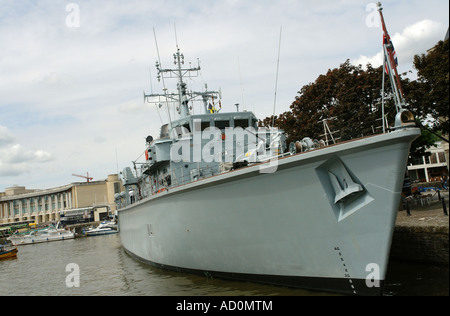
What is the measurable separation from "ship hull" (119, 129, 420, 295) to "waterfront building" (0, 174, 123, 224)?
7446 centimetres

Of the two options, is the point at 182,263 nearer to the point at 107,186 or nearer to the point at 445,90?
the point at 445,90

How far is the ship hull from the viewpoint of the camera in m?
6.95

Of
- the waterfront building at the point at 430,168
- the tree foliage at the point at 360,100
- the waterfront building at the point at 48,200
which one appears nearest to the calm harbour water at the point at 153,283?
the tree foliage at the point at 360,100

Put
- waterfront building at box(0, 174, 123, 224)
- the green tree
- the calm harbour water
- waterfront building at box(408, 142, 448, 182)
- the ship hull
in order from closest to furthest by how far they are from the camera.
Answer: the ship hull
the calm harbour water
the green tree
waterfront building at box(408, 142, 448, 182)
waterfront building at box(0, 174, 123, 224)

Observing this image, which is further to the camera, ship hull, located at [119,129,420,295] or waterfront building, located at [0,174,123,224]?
waterfront building, located at [0,174,123,224]

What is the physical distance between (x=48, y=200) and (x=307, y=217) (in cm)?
9297

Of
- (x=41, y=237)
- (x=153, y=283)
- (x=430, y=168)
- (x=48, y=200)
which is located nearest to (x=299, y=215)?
(x=153, y=283)

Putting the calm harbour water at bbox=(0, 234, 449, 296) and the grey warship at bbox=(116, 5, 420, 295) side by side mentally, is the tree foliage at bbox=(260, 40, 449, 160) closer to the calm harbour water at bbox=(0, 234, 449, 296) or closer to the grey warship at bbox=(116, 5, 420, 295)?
the grey warship at bbox=(116, 5, 420, 295)

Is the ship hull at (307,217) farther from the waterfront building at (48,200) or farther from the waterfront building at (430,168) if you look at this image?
the waterfront building at (48,200)

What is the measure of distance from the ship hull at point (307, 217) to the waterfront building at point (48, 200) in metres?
74.5

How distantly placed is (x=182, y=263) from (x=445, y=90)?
937 cm

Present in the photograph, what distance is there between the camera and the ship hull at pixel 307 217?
6.95 metres

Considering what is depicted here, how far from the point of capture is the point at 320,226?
7.55 meters

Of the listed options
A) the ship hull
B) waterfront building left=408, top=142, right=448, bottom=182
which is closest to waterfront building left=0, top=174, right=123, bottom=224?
waterfront building left=408, top=142, right=448, bottom=182
